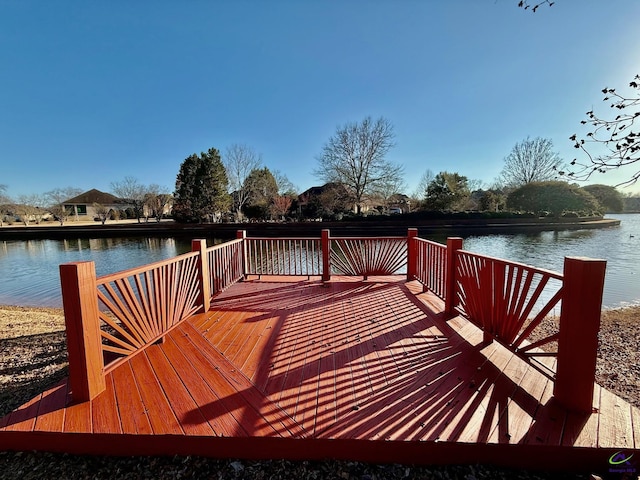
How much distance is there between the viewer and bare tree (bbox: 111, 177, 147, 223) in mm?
31734

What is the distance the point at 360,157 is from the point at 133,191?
2764 cm

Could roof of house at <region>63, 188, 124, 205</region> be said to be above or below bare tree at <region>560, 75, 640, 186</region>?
above

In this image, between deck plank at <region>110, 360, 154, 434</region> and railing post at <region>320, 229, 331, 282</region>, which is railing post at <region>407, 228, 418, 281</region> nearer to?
railing post at <region>320, 229, 331, 282</region>

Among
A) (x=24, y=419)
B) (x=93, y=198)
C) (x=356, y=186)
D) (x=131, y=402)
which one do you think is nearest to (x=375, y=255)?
(x=131, y=402)

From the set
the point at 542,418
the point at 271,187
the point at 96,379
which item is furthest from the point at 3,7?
the point at 271,187

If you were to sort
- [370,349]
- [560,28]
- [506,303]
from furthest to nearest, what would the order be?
[560,28] < [370,349] < [506,303]

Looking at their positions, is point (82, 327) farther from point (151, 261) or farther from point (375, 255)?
point (151, 261)

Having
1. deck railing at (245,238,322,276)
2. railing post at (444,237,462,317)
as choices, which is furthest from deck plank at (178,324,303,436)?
deck railing at (245,238,322,276)

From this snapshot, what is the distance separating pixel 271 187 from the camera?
94.9 ft

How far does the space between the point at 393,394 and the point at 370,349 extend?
702 millimetres

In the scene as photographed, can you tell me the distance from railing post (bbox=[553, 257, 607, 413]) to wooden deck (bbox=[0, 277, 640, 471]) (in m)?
0.13

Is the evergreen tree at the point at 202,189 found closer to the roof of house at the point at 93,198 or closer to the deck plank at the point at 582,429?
the roof of house at the point at 93,198

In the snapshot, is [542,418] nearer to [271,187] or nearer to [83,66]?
[83,66]

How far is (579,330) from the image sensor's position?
1.64 meters
